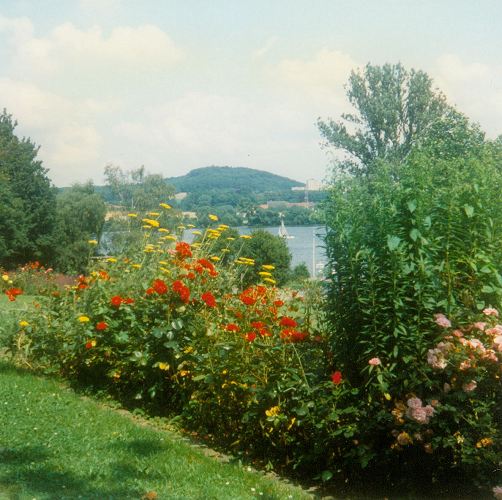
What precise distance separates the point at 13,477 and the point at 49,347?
297 centimetres

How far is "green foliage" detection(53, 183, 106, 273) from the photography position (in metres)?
43.3

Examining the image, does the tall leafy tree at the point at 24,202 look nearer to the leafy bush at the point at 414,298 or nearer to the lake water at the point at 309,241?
the lake water at the point at 309,241

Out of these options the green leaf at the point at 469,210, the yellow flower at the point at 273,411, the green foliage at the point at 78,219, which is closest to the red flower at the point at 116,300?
the yellow flower at the point at 273,411

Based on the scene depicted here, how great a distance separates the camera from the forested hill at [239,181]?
28.4 meters

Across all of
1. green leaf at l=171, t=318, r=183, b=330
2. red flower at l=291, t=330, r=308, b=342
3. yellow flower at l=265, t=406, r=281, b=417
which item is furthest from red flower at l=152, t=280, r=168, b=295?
yellow flower at l=265, t=406, r=281, b=417

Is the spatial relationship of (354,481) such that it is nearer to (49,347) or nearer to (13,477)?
(13,477)

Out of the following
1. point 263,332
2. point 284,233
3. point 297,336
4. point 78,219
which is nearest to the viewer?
point 297,336

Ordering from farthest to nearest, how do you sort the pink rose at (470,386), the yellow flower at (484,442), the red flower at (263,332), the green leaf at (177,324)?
1. the green leaf at (177,324)
2. the red flower at (263,332)
3. the pink rose at (470,386)
4. the yellow flower at (484,442)

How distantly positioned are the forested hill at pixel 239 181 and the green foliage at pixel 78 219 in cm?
972

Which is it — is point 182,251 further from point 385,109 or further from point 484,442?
point 385,109

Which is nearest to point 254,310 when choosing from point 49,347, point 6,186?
point 49,347

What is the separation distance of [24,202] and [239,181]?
51.0 ft

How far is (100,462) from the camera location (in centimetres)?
403

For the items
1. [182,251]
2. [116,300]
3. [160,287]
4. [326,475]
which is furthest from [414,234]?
[116,300]
